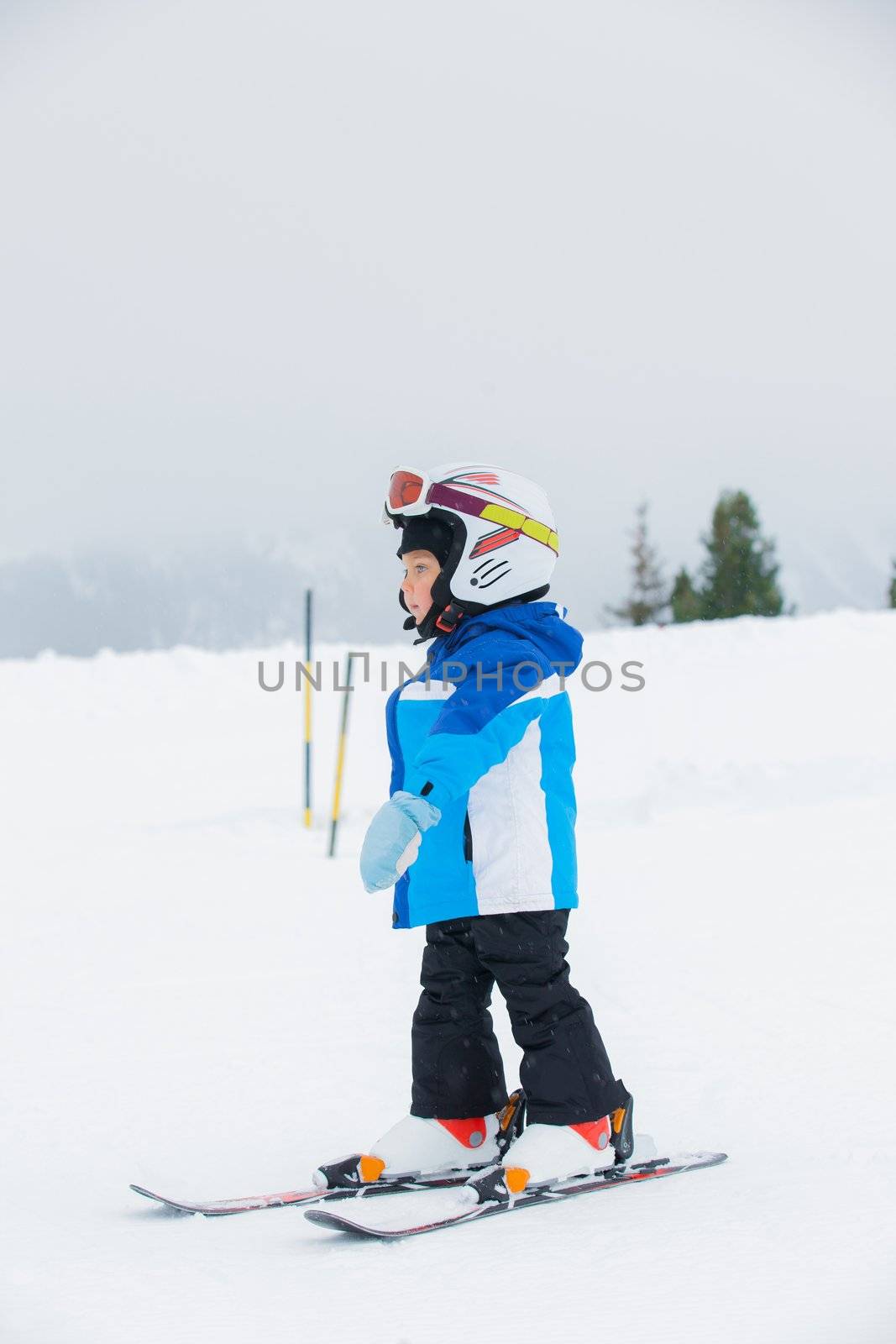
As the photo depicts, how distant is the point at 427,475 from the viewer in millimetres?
2863

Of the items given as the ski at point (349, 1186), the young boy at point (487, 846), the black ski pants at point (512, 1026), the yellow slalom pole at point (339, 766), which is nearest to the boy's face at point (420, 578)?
the young boy at point (487, 846)

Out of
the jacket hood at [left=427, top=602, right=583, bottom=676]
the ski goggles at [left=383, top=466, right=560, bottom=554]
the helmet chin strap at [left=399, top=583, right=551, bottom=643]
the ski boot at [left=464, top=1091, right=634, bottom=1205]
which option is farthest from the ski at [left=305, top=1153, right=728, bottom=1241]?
the ski goggles at [left=383, top=466, right=560, bottom=554]

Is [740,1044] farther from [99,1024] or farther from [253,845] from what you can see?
[253,845]

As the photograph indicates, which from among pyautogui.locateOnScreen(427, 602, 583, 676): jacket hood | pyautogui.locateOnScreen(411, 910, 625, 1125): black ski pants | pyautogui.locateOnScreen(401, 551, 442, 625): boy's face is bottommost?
pyautogui.locateOnScreen(411, 910, 625, 1125): black ski pants

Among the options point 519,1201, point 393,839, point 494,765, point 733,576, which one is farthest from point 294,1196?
point 733,576

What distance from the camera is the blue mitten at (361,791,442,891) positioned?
7.90 ft

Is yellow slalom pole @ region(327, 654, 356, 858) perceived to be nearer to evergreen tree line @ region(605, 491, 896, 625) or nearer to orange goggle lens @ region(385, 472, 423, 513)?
orange goggle lens @ region(385, 472, 423, 513)

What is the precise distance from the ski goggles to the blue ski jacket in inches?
7.8

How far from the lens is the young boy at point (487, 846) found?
258 centimetres

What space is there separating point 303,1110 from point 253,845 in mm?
5332

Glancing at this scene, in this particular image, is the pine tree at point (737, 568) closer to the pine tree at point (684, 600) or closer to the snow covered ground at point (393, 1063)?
the pine tree at point (684, 600)

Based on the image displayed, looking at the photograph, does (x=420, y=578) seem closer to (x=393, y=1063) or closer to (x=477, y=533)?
(x=477, y=533)

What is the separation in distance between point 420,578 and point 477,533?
180mm

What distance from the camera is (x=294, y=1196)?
101 inches
